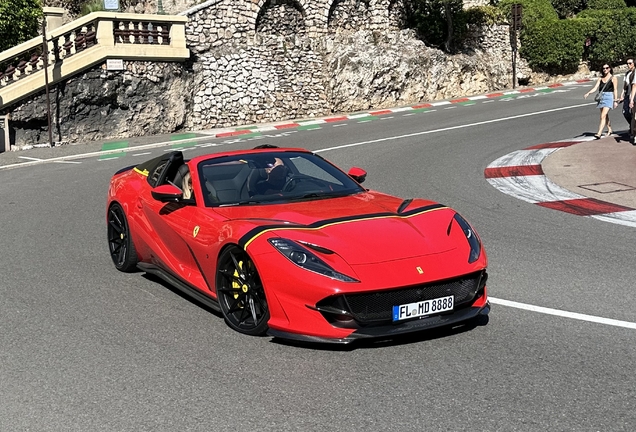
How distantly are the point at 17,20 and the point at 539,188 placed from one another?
58.4 feet

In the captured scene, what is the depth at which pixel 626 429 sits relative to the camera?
477cm

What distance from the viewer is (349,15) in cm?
3238

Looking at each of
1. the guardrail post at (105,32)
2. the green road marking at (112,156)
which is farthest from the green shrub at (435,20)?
the green road marking at (112,156)

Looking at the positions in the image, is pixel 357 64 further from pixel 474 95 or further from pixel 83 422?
pixel 83 422

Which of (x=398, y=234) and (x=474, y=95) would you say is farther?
(x=474, y=95)

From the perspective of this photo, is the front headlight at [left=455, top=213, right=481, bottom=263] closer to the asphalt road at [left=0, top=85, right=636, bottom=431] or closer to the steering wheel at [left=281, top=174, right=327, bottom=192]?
the asphalt road at [left=0, top=85, right=636, bottom=431]

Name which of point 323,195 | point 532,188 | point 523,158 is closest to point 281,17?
point 523,158

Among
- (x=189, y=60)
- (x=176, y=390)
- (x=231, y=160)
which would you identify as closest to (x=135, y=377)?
(x=176, y=390)

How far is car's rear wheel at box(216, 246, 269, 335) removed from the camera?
646cm

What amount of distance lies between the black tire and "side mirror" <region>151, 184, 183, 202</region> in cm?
120

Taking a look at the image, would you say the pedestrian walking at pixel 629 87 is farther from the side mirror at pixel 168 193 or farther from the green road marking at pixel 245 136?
the side mirror at pixel 168 193

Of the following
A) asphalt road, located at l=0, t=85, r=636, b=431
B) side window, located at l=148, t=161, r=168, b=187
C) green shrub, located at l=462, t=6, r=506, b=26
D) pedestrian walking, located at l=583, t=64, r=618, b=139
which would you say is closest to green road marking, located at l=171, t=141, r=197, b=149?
pedestrian walking, located at l=583, t=64, r=618, b=139

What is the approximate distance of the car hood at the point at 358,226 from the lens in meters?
6.36

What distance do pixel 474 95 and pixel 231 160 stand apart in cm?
2707
